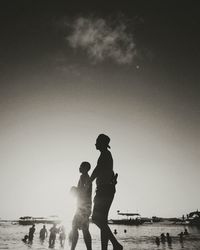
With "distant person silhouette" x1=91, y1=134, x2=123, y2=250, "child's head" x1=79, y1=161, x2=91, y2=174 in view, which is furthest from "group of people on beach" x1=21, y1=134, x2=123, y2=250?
"child's head" x1=79, y1=161, x2=91, y2=174

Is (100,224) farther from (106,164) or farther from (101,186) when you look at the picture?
(106,164)

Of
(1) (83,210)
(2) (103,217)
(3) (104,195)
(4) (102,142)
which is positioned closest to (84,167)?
(1) (83,210)

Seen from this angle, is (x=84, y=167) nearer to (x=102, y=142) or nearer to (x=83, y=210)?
(x=83, y=210)

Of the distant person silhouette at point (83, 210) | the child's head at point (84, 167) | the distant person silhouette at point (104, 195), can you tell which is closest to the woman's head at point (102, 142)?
the distant person silhouette at point (104, 195)

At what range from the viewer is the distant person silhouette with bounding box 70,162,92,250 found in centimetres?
543

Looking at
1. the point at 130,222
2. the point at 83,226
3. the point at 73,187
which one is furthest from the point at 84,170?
the point at 130,222

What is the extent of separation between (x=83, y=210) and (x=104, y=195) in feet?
4.58

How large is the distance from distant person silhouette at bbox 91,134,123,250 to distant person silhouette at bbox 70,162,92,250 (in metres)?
0.86

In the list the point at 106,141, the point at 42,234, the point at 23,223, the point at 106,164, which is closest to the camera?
the point at 106,164

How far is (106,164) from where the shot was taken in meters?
4.66

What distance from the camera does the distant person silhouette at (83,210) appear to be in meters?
5.43

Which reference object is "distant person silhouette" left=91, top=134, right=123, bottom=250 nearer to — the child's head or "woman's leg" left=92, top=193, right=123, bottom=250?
"woman's leg" left=92, top=193, right=123, bottom=250

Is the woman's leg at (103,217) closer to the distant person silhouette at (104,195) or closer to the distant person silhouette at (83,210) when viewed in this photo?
the distant person silhouette at (104,195)

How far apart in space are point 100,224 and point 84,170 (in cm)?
176
